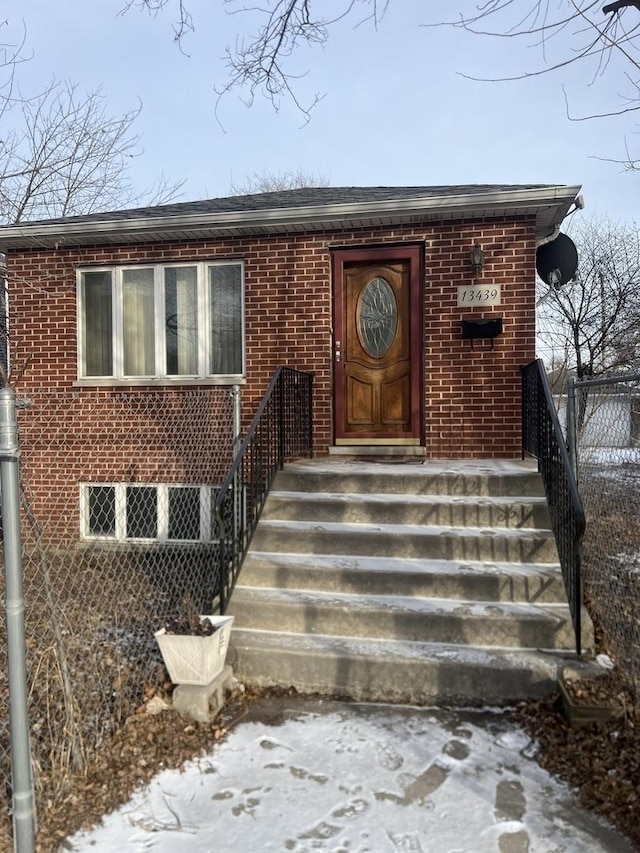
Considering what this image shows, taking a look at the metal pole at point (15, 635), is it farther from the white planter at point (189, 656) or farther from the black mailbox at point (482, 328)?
the black mailbox at point (482, 328)

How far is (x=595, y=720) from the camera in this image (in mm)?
3141

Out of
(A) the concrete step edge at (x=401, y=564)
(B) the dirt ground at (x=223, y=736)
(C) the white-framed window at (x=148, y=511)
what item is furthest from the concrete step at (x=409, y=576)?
(C) the white-framed window at (x=148, y=511)

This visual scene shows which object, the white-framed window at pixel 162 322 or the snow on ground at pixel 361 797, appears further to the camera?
the white-framed window at pixel 162 322

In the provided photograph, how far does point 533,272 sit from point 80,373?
5436 millimetres

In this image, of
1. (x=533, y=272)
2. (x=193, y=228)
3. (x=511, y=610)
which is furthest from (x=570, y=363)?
(x=511, y=610)

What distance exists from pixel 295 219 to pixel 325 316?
110 centimetres

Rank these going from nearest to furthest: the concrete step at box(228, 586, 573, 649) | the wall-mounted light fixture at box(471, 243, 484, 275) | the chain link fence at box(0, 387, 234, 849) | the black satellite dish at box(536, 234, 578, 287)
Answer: the concrete step at box(228, 586, 573, 649)
the chain link fence at box(0, 387, 234, 849)
the wall-mounted light fixture at box(471, 243, 484, 275)
the black satellite dish at box(536, 234, 578, 287)

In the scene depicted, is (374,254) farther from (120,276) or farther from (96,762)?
(96,762)

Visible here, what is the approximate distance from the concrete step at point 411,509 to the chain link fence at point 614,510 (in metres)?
0.67

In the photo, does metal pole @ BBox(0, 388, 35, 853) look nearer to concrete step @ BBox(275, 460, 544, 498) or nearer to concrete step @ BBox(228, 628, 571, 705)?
concrete step @ BBox(228, 628, 571, 705)

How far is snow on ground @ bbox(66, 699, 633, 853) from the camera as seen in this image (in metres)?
2.43

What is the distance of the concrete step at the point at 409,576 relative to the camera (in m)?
4.14

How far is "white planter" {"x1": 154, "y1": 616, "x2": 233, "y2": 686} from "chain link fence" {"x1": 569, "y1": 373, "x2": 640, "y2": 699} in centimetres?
232

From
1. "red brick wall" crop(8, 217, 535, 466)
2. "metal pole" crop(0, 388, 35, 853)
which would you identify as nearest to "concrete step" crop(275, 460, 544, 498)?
"red brick wall" crop(8, 217, 535, 466)
